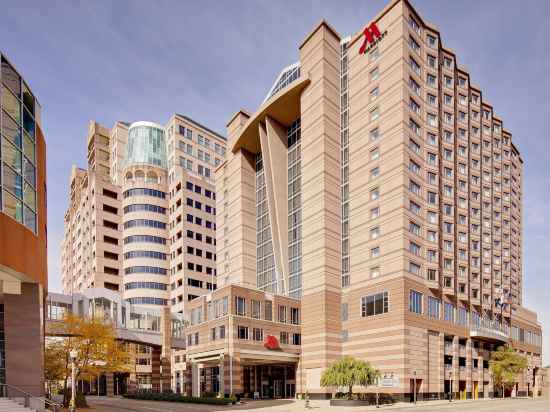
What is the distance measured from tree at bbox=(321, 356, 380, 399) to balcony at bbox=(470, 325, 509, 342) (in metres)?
25.9

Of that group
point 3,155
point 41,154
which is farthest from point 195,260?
point 3,155

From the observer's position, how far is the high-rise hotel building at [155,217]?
403 feet

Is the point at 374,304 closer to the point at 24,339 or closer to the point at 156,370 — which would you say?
the point at 24,339

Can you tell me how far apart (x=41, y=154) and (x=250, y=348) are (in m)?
38.4

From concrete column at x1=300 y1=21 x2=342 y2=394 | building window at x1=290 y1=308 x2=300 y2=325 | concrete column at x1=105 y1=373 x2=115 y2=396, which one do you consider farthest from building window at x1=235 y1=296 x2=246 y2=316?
concrete column at x1=105 y1=373 x2=115 y2=396

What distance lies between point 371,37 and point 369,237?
2908cm

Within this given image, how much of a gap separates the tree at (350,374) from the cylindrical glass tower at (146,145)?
91.9m

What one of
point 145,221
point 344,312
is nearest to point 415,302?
point 344,312

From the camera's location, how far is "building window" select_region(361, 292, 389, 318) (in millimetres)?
63481

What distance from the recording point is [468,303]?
7525cm

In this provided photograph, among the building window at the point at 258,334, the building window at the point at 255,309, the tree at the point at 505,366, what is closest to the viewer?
the building window at the point at 258,334

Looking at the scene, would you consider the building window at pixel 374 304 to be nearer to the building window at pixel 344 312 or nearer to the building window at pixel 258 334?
the building window at pixel 344 312

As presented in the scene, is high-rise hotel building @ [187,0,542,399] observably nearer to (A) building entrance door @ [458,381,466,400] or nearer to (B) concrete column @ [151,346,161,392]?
(A) building entrance door @ [458,381,466,400]

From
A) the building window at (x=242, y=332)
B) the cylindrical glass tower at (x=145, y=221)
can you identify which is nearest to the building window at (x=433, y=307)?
the building window at (x=242, y=332)
